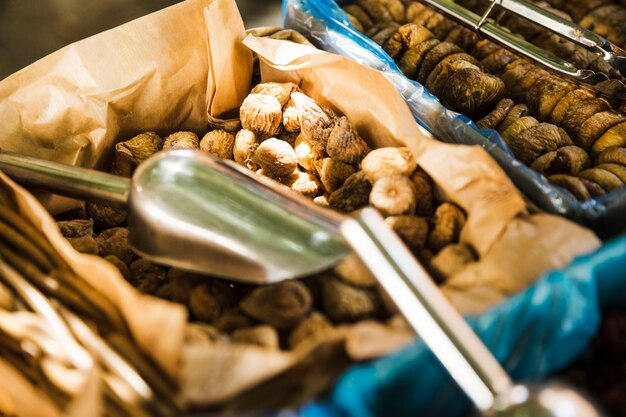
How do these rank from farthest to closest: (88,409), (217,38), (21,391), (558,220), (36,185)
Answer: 1. (217,38)
2. (36,185)
3. (558,220)
4. (21,391)
5. (88,409)

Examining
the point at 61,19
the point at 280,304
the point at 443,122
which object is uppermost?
the point at 443,122

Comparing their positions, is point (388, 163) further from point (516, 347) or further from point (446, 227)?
point (516, 347)

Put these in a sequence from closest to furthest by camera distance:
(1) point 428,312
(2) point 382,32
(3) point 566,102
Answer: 1. (1) point 428,312
2. (3) point 566,102
3. (2) point 382,32

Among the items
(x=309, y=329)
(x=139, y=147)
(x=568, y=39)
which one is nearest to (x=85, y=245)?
(x=139, y=147)

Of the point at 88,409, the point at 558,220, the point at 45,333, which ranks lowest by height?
the point at 45,333

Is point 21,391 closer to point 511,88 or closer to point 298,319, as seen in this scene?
point 298,319

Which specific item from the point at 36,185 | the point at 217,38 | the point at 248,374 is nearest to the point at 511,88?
the point at 217,38

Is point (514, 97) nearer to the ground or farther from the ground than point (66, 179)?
farther from the ground
